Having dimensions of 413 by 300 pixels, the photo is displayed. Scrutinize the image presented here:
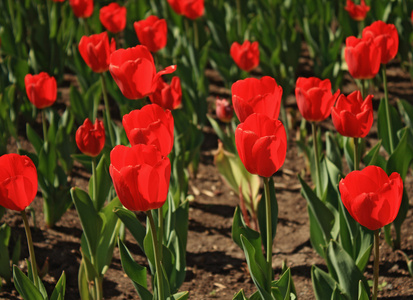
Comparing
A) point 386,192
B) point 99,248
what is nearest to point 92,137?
point 99,248

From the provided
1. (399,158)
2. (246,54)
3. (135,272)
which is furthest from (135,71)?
(246,54)

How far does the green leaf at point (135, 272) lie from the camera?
193 cm

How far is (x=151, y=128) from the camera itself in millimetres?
1731

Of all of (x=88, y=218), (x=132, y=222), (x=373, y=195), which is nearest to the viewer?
(x=373, y=195)

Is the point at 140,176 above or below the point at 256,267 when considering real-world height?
above

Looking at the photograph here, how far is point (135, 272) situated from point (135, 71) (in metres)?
0.64

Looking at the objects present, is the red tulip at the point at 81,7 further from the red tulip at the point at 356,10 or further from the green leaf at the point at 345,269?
the green leaf at the point at 345,269

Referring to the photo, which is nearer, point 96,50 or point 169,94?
point 169,94

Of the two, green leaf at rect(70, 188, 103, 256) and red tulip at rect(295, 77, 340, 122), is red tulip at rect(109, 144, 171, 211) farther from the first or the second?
red tulip at rect(295, 77, 340, 122)

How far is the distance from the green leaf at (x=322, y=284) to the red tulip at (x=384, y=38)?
2.88 ft

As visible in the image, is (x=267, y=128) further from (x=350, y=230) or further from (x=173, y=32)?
(x=173, y=32)

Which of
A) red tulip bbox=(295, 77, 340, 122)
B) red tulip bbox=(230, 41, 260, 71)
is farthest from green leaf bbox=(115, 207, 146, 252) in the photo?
red tulip bbox=(230, 41, 260, 71)

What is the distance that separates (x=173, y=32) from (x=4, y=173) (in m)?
3.00

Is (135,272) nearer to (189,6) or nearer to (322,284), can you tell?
(322,284)
